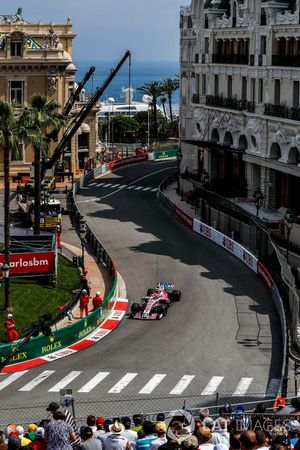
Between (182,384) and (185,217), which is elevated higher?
(185,217)

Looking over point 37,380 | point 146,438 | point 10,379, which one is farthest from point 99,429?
point 10,379

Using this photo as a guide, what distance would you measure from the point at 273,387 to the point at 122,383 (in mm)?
6587

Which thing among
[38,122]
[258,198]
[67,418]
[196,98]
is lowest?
[67,418]

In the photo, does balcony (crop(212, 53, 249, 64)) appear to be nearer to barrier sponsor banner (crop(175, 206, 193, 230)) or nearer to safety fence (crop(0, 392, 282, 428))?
barrier sponsor banner (crop(175, 206, 193, 230))

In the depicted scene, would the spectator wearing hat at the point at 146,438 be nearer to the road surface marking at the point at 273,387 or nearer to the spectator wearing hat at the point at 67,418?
the spectator wearing hat at the point at 67,418

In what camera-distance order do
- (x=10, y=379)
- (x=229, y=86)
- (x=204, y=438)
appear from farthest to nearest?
1. (x=229, y=86)
2. (x=10, y=379)
3. (x=204, y=438)

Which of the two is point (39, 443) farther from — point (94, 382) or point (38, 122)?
point (38, 122)

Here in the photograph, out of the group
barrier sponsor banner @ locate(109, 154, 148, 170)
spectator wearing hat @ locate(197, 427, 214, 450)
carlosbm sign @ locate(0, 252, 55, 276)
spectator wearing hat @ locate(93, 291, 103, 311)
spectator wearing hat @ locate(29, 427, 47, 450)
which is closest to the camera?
spectator wearing hat @ locate(197, 427, 214, 450)

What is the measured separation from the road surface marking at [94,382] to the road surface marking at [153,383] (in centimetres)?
219

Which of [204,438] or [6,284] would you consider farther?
[6,284]

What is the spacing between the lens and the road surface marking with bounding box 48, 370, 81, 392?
42.0 meters

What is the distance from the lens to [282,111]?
72.6 meters

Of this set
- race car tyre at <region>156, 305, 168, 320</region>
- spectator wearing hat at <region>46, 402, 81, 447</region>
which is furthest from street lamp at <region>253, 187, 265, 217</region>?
spectator wearing hat at <region>46, 402, 81, 447</region>

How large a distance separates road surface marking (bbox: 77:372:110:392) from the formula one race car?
8995 mm
